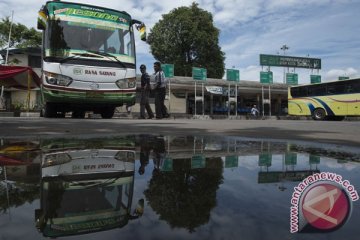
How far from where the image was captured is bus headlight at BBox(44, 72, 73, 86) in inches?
306

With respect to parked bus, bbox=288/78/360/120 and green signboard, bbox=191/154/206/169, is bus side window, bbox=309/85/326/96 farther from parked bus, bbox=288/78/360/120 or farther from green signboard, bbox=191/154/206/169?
green signboard, bbox=191/154/206/169

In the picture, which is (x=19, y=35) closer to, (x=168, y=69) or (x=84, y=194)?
(x=168, y=69)

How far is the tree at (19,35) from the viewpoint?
28.7m

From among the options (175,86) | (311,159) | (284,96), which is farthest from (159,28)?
(311,159)

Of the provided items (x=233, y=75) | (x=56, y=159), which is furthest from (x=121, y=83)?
(x=233, y=75)

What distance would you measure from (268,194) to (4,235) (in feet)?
3.70

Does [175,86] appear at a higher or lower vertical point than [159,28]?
lower

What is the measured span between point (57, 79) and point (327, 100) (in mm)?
19301

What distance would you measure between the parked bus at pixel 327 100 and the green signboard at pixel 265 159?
20.2 metres

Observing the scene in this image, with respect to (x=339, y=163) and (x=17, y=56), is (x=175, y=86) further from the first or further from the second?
(x=339, y=163)

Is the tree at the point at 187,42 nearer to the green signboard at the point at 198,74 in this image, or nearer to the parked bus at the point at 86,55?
the green signboard at the point at 198,74

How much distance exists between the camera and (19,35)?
29.6 meters

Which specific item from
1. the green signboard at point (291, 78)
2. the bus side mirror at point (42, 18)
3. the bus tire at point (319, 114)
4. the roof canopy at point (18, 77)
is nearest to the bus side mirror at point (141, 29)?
the bus side mirror at point (42, 18)

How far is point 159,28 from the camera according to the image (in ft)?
127
